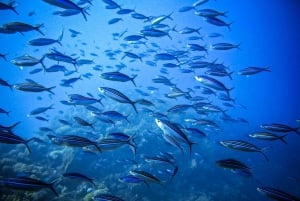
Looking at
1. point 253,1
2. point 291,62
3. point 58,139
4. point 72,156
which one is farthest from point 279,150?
point 291,62

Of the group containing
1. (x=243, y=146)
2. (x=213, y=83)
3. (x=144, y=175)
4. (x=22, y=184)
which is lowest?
(x=144, y=175)

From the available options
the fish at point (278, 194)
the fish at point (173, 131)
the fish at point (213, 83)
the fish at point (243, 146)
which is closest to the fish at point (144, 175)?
the fish at point (173, 131)

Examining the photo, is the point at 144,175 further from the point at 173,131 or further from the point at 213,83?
the point at 213,83

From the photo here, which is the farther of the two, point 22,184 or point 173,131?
point 173,131

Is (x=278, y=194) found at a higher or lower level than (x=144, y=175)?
higher

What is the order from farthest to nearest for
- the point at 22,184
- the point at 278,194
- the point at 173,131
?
the point at 173,131
the point at 278,194
the point at 22,184

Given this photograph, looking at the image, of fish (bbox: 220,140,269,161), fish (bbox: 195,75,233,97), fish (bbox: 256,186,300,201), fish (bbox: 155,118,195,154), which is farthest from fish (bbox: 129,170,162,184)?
fish (bbox: 195,75,233,97)

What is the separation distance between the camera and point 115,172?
13.3 m

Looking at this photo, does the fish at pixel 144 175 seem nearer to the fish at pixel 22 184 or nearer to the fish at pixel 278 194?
the fish at pixel 22 184

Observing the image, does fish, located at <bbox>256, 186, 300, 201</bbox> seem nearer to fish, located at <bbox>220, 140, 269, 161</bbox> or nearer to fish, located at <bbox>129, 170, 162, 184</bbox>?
fish, located at <bbox>220, 140, 269, 161</bbox>

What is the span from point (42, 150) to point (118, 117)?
1113 cm

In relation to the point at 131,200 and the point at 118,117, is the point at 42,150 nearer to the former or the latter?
the point at 131,200

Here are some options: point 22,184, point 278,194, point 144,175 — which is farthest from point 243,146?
point 22,184

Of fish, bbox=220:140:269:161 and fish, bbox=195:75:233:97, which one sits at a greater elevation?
fish, bbox=195:75:233:97
